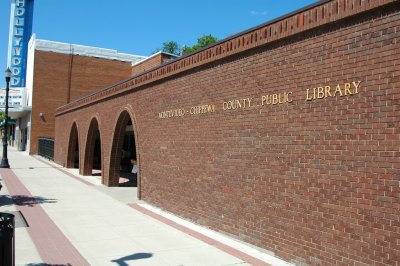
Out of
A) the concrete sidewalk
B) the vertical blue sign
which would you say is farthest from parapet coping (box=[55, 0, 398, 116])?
the vertical blue sign

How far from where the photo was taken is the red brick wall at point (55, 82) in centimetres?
3562

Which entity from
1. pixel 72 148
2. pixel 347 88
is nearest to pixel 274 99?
pixel 347 88

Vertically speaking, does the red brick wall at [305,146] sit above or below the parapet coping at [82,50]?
below

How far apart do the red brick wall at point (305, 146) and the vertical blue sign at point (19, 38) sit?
153 ft

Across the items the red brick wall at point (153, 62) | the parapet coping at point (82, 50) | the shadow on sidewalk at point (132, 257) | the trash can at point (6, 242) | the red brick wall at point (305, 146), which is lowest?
the shadow on sidewalk at point (132, 257)

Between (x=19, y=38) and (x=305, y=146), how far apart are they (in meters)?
54.6

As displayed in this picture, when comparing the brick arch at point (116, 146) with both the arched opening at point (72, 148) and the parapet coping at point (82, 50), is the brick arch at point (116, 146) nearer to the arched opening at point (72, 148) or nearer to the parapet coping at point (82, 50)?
the arched opening at point (72, 148)

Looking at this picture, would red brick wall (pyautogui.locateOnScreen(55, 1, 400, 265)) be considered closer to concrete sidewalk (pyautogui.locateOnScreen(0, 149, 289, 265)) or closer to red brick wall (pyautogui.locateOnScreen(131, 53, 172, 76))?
concrete sidewalk (pyautogui.locateOnScreen(0, 149, 289, 265))

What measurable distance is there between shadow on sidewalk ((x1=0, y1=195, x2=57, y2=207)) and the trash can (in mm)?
7553

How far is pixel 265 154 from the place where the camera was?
759 centimetres

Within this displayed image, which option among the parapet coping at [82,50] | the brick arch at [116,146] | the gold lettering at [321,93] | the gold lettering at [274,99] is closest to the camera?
the gold lettering at [321,93]

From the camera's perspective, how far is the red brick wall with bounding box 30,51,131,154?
117ft

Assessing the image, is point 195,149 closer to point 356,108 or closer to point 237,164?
point 237,164

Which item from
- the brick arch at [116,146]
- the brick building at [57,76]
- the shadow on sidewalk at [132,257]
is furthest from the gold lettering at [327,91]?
the brick building at [57,76]
